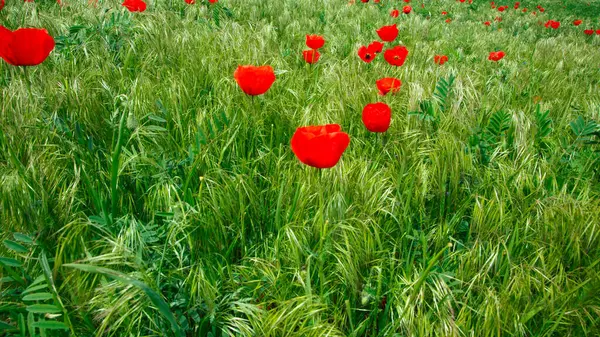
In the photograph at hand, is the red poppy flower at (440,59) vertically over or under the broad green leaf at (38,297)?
under

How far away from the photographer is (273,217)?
131cm

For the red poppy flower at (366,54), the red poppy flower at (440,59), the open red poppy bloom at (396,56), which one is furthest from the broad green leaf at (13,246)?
the red poppy flower at (440,59)

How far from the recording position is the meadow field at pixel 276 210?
949mm

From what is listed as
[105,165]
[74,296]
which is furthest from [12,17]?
[74,296]

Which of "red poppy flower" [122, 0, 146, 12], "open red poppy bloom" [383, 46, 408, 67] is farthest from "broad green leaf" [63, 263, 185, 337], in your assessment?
"red poppy flower" [122, 0, 146, 12]

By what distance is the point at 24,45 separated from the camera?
1.31 meters

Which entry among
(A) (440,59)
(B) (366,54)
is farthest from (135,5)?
(A) (440,59)

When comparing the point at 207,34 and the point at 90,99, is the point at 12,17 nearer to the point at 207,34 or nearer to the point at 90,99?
the point at 207,34

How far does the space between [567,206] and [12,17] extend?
3.37 meters

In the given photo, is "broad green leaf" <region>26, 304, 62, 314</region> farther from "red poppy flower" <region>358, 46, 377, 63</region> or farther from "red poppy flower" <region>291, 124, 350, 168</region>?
"red poppy flower" <region>358, 46, 377, 63</region>

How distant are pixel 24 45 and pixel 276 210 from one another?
3.25ft

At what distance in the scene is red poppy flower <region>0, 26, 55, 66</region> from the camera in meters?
1.29

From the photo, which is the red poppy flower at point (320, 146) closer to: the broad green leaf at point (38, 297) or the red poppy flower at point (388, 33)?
the broad green leaf at point (38, 297)

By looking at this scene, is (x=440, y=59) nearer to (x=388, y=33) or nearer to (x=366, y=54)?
(x=388, y=33)
